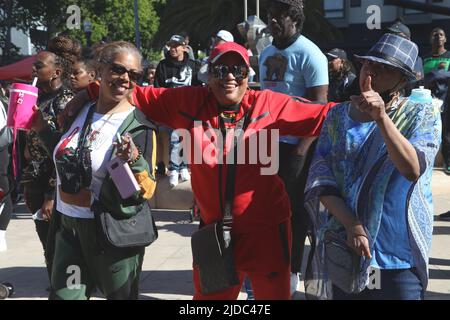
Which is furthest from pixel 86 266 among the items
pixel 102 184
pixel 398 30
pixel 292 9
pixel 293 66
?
pixel 292 9

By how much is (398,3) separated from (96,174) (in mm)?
2973

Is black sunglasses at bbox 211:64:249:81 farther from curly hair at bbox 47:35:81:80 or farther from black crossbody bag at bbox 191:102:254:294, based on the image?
curly hair at bbox 47:35:81:80

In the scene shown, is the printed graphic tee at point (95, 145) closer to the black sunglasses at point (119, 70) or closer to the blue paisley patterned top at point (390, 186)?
the black sunglasses at point (119, 70)

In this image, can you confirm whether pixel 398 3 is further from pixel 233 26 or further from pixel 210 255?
pixel 233 26

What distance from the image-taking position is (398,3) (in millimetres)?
5434

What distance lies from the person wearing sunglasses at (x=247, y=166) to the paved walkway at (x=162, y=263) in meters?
1.71

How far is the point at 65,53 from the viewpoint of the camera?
545 cm

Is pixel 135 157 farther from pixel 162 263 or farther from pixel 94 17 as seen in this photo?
pixel 94 17

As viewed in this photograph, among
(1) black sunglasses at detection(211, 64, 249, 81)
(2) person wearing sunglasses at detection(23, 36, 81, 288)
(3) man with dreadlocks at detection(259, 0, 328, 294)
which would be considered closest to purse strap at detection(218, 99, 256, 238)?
(1) black sunglasses at detection(211, 64, 249, 81)

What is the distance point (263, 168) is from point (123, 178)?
0.66 meters

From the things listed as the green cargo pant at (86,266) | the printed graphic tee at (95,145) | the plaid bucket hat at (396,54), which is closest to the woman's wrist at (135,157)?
the printed graphic tee at (95,145)

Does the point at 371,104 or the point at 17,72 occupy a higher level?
the point at 371,104

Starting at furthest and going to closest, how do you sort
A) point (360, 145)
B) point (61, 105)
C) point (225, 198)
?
point (61, 105) < point (225, 198) < point (360, 145)
